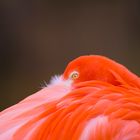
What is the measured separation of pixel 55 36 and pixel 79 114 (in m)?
2.80

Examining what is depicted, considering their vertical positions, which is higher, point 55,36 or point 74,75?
point 74,75

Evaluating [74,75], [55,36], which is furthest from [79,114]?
[55,36]

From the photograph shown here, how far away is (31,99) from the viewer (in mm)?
A: 1233

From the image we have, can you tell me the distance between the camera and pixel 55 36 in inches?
150

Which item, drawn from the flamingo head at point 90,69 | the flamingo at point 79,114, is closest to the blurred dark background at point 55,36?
the flamingo head at point 90,69

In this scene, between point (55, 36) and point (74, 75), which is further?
point (55, 36)

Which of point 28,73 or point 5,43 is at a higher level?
point 5,43

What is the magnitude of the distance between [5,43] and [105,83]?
8.80 feet

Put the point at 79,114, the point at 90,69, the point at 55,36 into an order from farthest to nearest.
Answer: the point at 55,36 < the point at 90,69 < the point at 79,114

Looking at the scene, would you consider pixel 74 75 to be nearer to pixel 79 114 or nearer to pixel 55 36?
pixel 79 114

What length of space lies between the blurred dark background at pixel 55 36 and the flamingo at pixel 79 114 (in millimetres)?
2489

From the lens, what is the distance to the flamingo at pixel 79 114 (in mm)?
998

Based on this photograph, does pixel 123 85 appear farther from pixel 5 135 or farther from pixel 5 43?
pixel 5 43

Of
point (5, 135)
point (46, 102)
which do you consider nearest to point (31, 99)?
point (46, 102)
